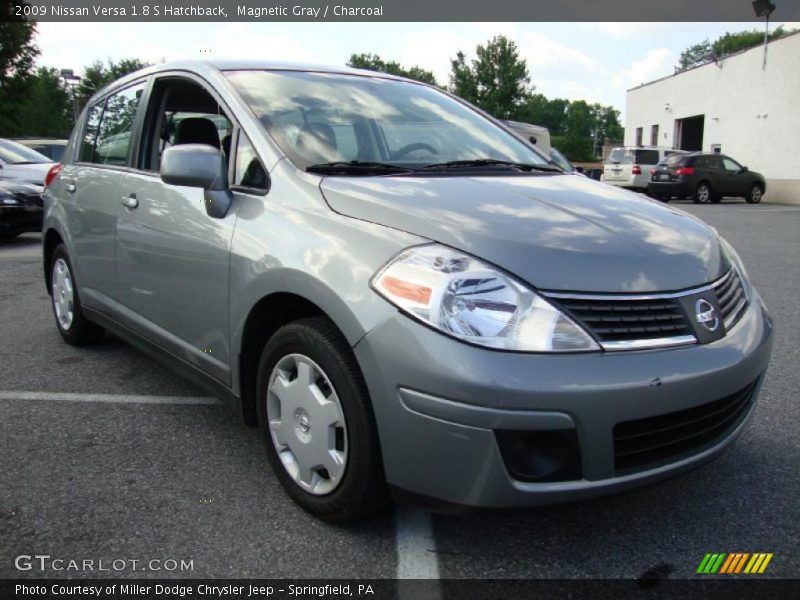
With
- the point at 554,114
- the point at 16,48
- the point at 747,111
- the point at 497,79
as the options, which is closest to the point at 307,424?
the point at 747,111

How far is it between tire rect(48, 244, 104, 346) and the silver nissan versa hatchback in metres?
1.26

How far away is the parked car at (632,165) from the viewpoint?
22.7 meters

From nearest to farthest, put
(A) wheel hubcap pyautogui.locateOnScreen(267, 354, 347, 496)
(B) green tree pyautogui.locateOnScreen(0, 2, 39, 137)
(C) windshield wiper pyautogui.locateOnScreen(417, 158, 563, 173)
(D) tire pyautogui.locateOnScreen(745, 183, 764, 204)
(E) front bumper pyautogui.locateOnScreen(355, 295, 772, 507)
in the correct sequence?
(E) front bumper pyautogui.locateOnScreen(355, 295, 772, 507), (A) wheel hubcap pyautogui.locateOnScreen(267, 354, 347, 496), (C) windshield wiper pyautogui.locateOnScreen(417, 158, 563, 173), (D) tire pyautogui.locateOnScreen(745, 183, 764, 204), (B) green tree pyautogui.locateOnScreen(0, 2, 39, 137)

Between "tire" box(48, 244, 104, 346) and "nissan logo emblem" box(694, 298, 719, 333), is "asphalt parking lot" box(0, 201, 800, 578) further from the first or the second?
"tire" box(48, 244, 104, 346)

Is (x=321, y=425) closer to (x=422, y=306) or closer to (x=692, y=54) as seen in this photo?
(x=422, y=306)

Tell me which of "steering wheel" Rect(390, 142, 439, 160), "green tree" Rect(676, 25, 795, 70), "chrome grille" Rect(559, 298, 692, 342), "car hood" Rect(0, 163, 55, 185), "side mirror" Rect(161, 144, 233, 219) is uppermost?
"green tree" Rect(676, 25, 795, 70)

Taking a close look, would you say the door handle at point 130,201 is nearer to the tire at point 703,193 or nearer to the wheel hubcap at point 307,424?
the wheel hubcap at point 307,424

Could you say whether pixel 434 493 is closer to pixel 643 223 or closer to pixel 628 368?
pixel 628 368

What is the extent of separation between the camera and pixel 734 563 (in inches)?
86.7

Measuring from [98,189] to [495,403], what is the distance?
2.86 meters

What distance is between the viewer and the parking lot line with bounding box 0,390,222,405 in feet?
11.9

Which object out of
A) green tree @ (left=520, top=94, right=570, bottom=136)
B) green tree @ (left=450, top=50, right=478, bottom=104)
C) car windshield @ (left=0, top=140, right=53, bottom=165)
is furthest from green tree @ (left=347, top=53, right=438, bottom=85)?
car windshield @ (left=0, top=140, right=53, bottom=165)

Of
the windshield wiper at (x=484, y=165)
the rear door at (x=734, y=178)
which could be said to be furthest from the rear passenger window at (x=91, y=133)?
the rear door at (x=734, y=178)

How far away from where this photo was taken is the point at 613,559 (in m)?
2.22
